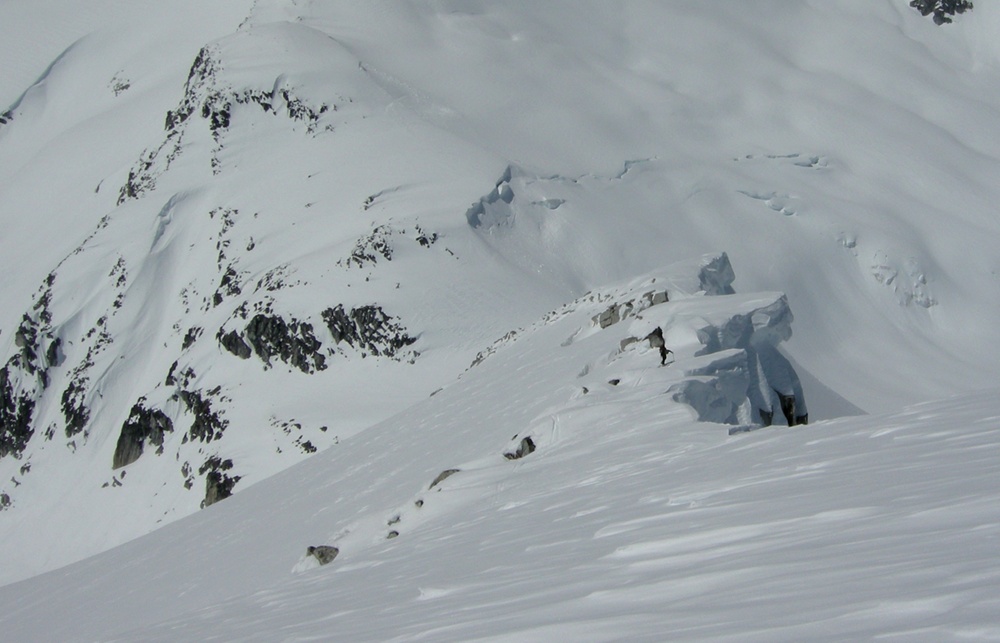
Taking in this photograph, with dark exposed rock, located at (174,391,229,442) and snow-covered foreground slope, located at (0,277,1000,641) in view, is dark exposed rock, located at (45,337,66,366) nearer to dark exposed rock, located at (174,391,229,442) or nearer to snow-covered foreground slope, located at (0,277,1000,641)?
dark exposed rock, located at (174,391,229,442)

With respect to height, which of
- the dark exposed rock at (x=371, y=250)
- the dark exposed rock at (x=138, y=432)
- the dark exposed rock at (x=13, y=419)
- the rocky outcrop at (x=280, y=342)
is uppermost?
the dark exposed rock at (x=371, y=250)

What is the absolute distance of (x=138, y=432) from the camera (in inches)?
2025

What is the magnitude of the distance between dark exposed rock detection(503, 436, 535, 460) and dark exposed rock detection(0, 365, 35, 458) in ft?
181

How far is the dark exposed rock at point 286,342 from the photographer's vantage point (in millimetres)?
48844

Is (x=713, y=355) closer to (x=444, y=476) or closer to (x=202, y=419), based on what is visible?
(x=444, y=476)

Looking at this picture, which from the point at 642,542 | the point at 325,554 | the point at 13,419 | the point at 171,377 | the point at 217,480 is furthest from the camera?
the point at 13,419

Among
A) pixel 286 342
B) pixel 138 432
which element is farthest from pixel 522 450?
pixel 138 432

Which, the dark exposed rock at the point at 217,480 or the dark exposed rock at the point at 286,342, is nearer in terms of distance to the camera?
the dark exposed rock at the point at 217,480

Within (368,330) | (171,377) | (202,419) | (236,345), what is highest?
(368,330)

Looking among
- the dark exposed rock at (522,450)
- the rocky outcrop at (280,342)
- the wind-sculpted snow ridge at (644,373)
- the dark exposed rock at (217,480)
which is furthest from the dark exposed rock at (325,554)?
the rocky outcrop at (280,342)

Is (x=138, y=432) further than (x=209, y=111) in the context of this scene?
No

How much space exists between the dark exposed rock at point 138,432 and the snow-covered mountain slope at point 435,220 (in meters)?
0.15

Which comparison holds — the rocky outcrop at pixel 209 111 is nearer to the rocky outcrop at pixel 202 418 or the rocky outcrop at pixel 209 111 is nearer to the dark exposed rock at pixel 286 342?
the dark exposed rock at pixel 286 342

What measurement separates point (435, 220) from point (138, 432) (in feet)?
63.1
